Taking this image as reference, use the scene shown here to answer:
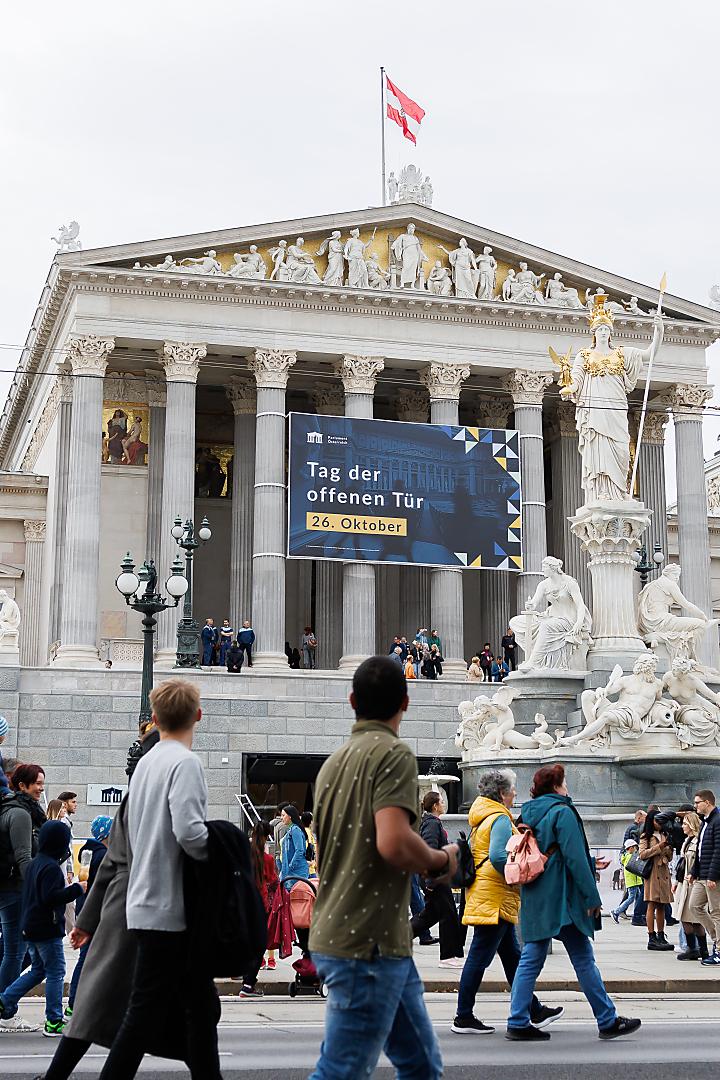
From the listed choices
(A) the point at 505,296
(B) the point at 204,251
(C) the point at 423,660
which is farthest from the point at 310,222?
(C) the point at 423,660

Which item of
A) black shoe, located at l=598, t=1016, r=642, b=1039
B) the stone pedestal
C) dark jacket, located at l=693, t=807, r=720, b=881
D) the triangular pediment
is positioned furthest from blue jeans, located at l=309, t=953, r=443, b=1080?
the triangular pediment

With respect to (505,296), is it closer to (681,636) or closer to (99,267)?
(99,267)

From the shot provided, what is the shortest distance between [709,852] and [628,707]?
8434 mm

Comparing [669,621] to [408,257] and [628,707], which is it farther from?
[408,257]

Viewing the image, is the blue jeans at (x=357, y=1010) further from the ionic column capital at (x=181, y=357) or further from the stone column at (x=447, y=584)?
the ionic column capital at (x=181, y=357)

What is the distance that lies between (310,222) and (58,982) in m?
42.2

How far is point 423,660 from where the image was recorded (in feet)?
154

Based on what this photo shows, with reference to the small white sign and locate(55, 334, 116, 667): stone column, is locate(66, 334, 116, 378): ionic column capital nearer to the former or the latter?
locate(55, 334, 116, 667): stone column

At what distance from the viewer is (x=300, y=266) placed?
51062 millimetres

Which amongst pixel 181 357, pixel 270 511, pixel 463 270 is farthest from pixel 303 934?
pixel 463 270

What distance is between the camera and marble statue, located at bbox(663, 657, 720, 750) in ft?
83.0

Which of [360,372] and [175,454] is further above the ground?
[360,372]

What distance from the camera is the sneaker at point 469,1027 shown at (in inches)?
438

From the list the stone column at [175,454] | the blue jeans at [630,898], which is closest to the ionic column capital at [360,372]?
the stone column at [175,454]
